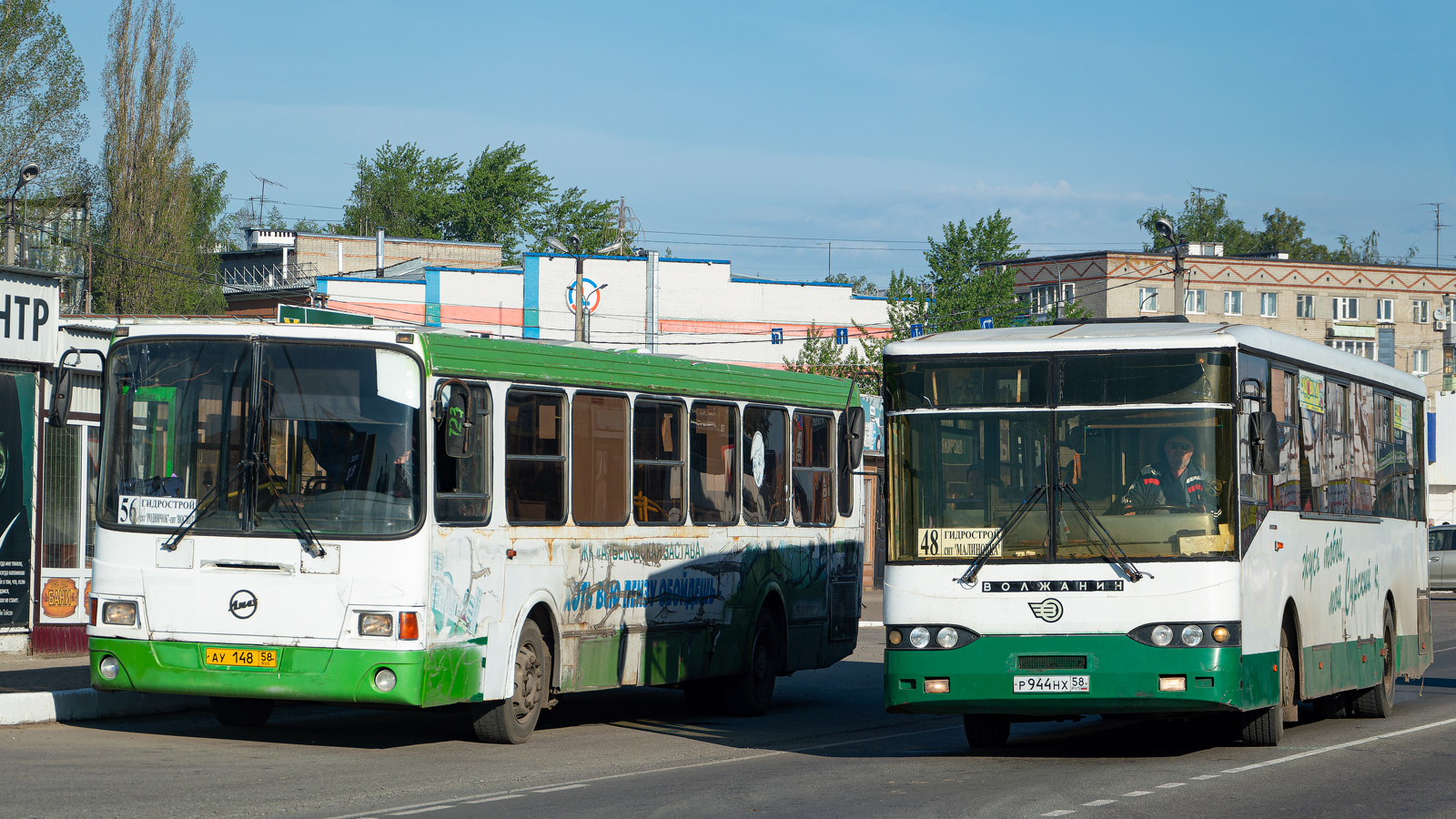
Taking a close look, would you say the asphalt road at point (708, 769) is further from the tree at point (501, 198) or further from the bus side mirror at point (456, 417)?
the tree at point (501, 198)

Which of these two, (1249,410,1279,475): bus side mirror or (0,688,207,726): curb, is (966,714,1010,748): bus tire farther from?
(0,688,207,726): curb

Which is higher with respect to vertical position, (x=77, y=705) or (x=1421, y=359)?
(x=1421, y=359)

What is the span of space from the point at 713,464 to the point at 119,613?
559cm

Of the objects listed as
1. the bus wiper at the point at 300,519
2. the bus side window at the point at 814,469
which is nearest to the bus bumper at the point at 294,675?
the bus wiper at the point at 300,519

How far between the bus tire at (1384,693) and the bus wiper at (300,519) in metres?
9.79

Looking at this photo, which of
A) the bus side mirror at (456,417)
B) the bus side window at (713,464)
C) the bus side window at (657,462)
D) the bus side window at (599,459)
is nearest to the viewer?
the bus side mirror at (456,417)

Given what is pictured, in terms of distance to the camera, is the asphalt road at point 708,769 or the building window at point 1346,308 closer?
the asphalt road at point 708,769

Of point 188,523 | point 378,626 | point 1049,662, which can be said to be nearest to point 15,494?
point 188,523

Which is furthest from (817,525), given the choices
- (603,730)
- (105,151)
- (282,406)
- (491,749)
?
(105,151)

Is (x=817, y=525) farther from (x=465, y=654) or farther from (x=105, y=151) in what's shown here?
(x=105, y=151)

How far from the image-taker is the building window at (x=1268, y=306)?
96188 millimetres

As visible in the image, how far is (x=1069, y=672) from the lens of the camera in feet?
37.5

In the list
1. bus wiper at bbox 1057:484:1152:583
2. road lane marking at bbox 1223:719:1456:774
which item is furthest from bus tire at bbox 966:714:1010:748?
bus wiper at bbox 1057:484:1152:583

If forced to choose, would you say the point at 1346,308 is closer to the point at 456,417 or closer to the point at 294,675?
the point at 456,417
